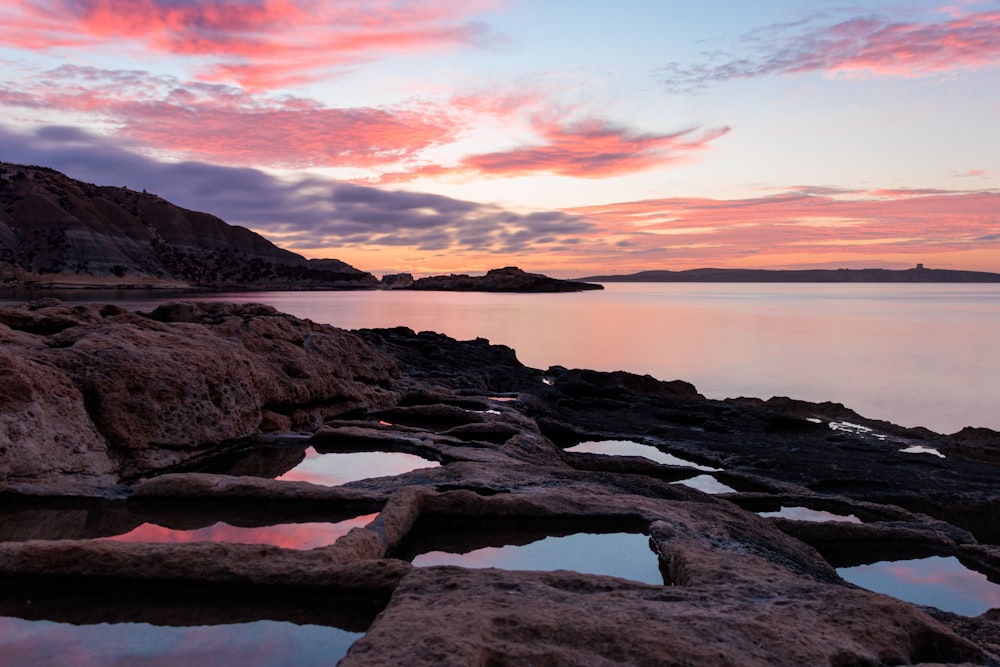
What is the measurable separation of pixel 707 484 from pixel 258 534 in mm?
7654

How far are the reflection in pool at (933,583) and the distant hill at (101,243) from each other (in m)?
122

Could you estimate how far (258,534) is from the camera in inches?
263

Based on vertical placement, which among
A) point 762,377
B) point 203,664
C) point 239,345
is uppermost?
point 239,345

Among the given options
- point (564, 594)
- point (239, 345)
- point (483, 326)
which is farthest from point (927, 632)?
point (483, 326)

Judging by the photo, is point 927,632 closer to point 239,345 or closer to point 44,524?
point 44,524

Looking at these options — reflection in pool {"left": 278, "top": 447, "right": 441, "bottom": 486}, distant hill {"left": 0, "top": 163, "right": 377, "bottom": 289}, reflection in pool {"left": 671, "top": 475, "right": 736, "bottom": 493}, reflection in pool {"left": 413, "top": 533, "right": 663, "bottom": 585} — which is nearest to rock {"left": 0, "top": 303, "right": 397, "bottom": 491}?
reflection in pool {"left": 278, "top": 447, "right": 441, "bottom": 486}

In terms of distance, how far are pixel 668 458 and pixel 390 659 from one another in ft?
35.0

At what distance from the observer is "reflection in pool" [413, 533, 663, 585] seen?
19.8ft

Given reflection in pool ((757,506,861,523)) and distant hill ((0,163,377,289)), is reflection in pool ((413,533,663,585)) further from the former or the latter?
distant hill ((0,163,377,289))

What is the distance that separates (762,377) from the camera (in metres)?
35.5

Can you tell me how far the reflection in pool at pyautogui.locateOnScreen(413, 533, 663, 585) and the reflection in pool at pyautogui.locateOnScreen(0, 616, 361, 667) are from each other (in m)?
1.72

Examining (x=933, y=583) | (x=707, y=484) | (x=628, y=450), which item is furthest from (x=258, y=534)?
(x=628, y=450)

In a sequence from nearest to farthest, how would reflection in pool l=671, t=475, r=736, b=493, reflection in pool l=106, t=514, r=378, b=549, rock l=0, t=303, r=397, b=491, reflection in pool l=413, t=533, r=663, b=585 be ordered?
reflection in pool l=413, t=533, r=663, b=585 < reflection in pool l=106, t=514, r=378, b=549 < rock l=0, t=303, r=397, b=491 < reflection in pool l=671, t=475, r=736, b=493

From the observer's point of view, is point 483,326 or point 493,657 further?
point 483,326
